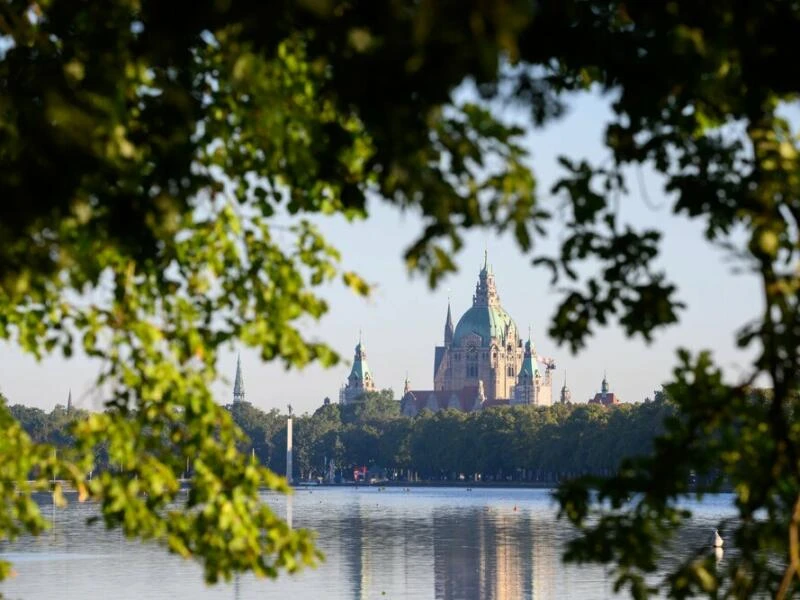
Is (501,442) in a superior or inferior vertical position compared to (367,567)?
superior

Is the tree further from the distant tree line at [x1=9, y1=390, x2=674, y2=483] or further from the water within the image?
the distant tree line at [x1=9, y1=390, x2=674, y2=483]

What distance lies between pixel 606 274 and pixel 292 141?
4.82 feet

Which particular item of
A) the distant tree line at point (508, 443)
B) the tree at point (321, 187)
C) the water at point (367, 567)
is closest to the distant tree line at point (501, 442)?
the distant tree line at point (508, 443)

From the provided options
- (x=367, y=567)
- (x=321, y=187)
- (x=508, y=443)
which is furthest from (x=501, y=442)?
(x=321, y=187)

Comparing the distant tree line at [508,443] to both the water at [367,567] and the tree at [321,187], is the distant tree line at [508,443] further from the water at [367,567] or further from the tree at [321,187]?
the tree at [321,187]

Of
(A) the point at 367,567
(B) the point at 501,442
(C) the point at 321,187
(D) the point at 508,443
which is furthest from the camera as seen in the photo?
(B) the point at 501,442

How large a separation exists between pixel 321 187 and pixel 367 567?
1650 inches

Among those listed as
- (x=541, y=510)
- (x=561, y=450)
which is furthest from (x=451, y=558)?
(x=561, y=450)

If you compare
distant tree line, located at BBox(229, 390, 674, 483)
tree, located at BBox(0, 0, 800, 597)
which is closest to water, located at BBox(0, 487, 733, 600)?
tree, located at BBox(0, 0, 800, 597)

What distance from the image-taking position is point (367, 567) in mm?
48781

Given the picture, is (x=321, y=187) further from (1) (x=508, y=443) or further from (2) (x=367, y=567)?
(1) (x=508, y=443)

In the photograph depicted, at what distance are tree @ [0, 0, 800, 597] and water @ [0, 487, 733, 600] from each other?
17.0 metres

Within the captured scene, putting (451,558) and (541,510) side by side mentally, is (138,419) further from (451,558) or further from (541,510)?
(541,510)

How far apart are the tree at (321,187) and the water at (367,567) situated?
17.0 meters
